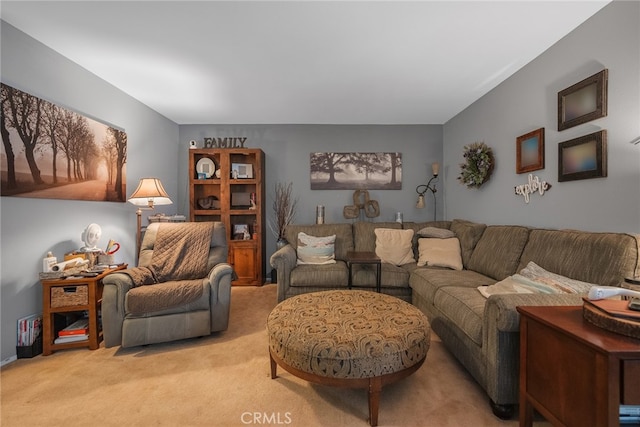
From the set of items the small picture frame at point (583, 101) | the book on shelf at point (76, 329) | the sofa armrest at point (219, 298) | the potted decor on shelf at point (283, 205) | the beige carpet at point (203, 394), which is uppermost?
the small picture frame at point (583, 101)

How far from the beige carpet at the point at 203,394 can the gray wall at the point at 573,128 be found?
148 cm

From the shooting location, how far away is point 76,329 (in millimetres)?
2127

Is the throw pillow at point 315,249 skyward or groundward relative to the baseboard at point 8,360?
skyward

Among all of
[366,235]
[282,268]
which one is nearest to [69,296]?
[282,268]

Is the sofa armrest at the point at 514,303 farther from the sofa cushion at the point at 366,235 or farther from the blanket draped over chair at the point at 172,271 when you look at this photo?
the blanket draped over chair at the point at 172,271

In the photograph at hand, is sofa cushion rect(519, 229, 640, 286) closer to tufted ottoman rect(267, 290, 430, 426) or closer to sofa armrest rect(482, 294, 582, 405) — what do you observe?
sofa armrest rect(482, 294, 582, 405)

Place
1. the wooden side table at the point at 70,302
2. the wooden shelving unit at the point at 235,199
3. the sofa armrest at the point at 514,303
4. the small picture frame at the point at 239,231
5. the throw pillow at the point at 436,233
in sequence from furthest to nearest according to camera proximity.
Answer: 1. the small picture frame at the point at 239,231
2. the wooden shelving unit at the point at 235,199
3. the throw pillow at the point at 436,233
4. the wooden side table at the point at 70,302
5. the sofa armrest at the point at 514,303

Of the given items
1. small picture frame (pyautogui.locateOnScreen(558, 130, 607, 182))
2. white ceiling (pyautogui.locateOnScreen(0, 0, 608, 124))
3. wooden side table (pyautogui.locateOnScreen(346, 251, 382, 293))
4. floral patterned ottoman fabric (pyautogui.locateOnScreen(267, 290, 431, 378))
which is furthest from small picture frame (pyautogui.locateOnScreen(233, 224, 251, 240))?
small picture frame (pyautogui.locateOnScreen(558, 130, 607, 182))

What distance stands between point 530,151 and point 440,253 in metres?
1.28

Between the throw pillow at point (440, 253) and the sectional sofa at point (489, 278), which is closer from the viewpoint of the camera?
the sectional sofa at point (489, 278)

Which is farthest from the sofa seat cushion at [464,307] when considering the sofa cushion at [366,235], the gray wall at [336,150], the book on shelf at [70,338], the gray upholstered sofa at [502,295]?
the book on shelf at [70,338]

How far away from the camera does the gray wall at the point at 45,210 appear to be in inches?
74.9

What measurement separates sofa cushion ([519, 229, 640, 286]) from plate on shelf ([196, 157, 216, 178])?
391cm

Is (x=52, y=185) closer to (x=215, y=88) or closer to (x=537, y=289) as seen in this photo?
(x=215, y=88)
